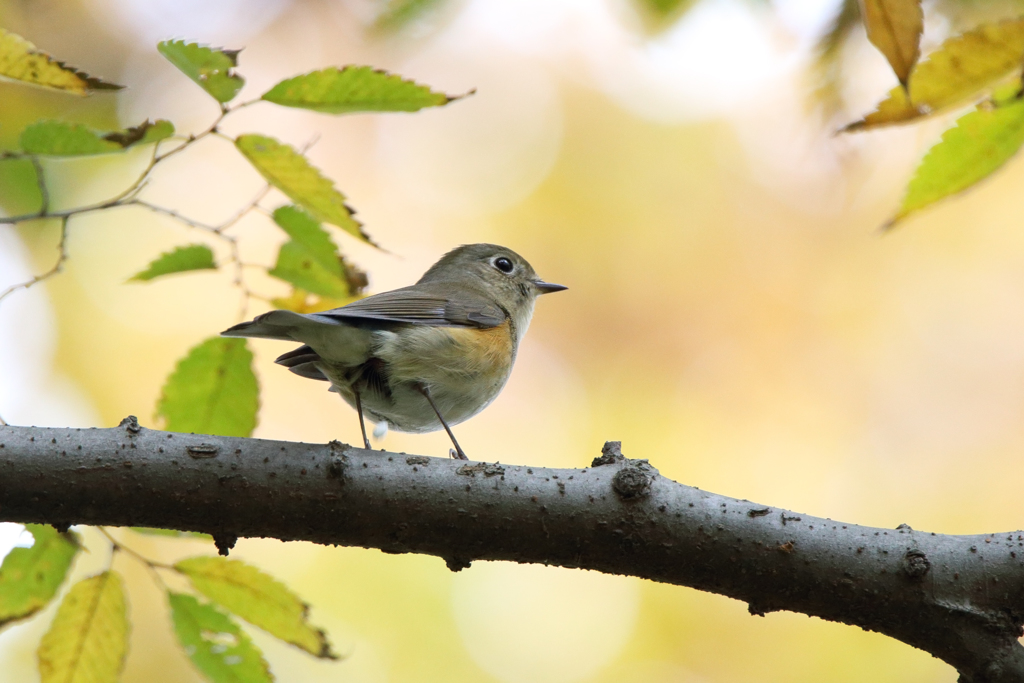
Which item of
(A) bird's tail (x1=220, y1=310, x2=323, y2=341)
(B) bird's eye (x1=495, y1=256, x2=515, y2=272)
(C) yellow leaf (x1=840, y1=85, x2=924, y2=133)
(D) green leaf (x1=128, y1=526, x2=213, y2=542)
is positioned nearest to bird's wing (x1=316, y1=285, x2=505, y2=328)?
(A) bird's tail (x1=220, y1=310, x2=323, y2=341)

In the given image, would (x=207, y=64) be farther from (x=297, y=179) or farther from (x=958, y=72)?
(x=958, y=72)

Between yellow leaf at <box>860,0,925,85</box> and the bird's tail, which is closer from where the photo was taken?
yellow leaf at <box>860,0,925,85</box>

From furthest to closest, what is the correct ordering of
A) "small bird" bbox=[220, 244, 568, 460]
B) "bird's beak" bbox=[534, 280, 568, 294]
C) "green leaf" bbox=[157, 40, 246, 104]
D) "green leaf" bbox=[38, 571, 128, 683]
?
"bird's beak" bbox=[534, 280, 568, 294]
"small bird" bbox=[220, 244, 568, 460]
"green leaf" bbox=[38, 571, 128, 683]
"green leaf" bbox=[157, 40, 246, 104]

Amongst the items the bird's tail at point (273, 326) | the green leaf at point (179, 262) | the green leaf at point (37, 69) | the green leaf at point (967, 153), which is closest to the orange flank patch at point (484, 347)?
the bird's tail at point (273, 326)

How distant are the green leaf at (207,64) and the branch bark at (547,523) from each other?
0.81 metres

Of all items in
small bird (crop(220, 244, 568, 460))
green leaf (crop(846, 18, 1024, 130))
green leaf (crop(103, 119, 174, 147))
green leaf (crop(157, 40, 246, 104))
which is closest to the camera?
green leaf (crop(846, 18, 1024, 130))

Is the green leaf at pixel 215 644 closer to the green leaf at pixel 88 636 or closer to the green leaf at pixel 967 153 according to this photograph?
the green leaf at pixel 88 636

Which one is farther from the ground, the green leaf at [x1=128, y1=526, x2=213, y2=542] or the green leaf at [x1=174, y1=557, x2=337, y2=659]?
the green leaf at [x1=128, y1=526, x2=213, y2=542]

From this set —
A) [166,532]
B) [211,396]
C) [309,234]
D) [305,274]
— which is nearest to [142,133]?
[309,234]

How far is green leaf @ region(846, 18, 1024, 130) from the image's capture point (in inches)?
63.3

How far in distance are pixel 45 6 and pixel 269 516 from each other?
4348 millimetres

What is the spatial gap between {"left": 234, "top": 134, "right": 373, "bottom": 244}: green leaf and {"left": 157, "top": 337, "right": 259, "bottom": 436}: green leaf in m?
0.54

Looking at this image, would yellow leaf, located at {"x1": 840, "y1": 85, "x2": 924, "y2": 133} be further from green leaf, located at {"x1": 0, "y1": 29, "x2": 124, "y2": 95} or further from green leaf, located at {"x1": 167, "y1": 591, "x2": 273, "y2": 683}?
green leaf, located at {"x1": 167, "y1": 591, "x2": 273, "y2": 683}

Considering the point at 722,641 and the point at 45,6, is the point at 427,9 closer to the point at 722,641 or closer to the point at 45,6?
the point at 45,6
